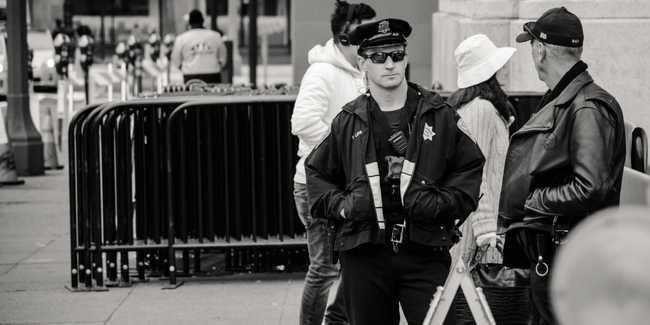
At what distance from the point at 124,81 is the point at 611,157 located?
21.6 metres

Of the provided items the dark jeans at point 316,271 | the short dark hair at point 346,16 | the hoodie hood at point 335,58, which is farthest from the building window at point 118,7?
the dark jeans at point 316,271

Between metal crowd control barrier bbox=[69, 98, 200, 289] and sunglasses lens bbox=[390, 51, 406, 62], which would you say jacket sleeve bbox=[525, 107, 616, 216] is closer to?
sunglasses lens bbox=[390, 51, 406, 62]

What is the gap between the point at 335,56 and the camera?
6758mm

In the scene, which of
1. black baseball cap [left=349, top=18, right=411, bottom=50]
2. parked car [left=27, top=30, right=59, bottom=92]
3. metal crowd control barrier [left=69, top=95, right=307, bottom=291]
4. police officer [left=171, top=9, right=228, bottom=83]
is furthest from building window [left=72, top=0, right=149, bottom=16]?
black baseball cap [left=349, top=18, right=411, bottom=50]

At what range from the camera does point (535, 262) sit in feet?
16.1

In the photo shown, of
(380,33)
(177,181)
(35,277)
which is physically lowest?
(35,277)

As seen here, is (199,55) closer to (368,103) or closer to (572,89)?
(368,103)

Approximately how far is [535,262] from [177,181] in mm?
4437

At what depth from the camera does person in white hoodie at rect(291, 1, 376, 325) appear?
6609 millimetres

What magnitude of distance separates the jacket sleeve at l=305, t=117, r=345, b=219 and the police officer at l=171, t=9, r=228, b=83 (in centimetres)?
1207

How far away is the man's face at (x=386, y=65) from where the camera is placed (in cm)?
511

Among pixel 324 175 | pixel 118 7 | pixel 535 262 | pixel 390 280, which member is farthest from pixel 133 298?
pixel 118 7

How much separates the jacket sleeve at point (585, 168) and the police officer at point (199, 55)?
1266cm

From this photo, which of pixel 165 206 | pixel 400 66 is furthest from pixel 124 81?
pixel 400 66
